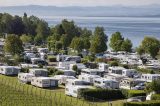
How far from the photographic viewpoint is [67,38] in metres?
51.1

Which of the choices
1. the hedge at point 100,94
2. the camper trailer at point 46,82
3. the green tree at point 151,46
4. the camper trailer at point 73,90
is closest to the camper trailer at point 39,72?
the camper trailer at point 46,82

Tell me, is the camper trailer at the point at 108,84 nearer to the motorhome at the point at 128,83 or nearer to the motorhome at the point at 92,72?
the motorhome at the point at 128,83

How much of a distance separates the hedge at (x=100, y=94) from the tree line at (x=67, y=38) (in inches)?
693

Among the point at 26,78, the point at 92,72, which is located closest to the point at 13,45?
the point at 92,72

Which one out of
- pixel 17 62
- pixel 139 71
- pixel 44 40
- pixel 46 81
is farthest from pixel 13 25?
pixel 46 81

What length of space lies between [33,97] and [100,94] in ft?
13.2

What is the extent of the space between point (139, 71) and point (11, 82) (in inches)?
462

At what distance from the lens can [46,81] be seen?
2747cm

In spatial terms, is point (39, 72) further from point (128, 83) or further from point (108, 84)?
point (128, 83)

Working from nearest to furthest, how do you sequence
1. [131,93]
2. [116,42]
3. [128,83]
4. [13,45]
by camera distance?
[131,93] < [128,83] < [13,45] < [116,42]

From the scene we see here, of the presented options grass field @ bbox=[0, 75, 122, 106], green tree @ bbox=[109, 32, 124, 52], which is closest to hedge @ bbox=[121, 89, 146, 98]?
grass field @ bbox=[0, 75, 122, 106]

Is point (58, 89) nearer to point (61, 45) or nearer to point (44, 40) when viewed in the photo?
point (61, 45)

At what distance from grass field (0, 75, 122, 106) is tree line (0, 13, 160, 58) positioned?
14.6 metres

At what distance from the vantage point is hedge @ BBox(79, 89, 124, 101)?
24.0 meters
